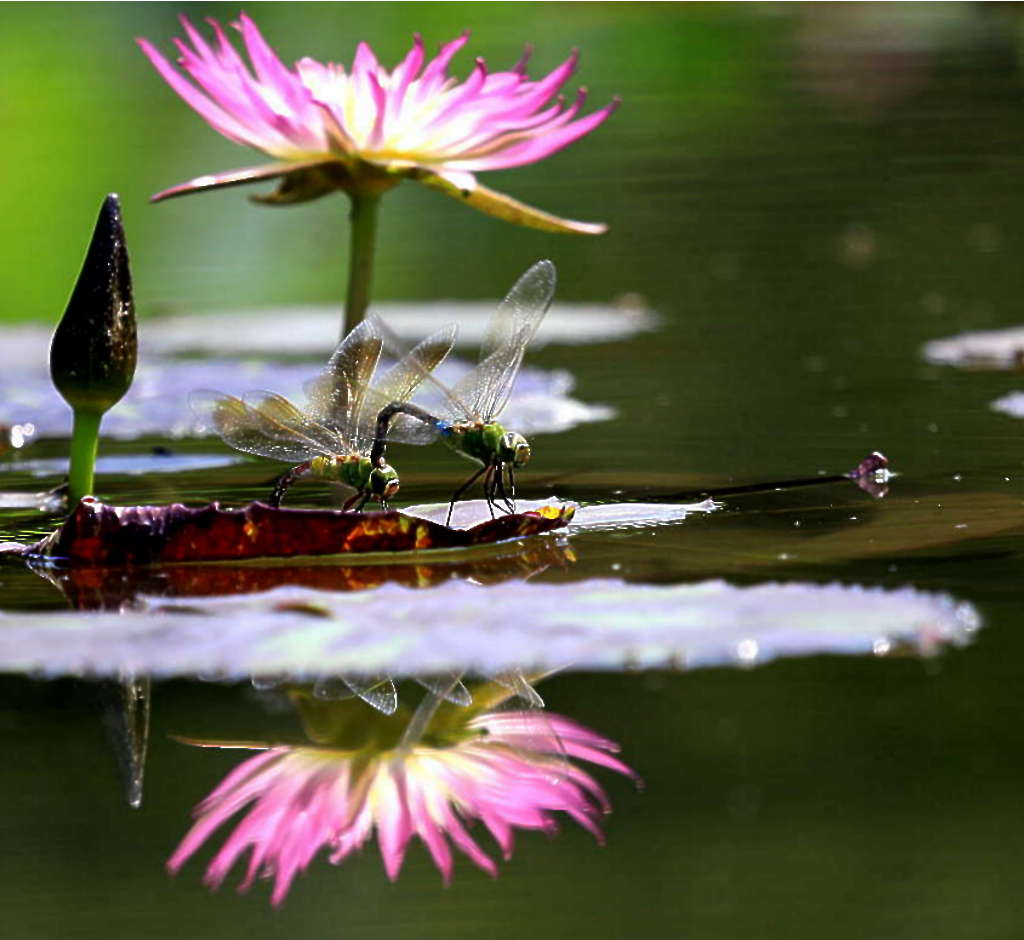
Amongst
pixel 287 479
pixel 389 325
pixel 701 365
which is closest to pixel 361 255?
pixel 287 479

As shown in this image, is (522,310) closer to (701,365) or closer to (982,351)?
(982,351)

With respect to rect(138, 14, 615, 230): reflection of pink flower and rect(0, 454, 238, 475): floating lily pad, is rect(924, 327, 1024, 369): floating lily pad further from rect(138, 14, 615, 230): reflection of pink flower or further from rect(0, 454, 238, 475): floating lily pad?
rect(0, 454, 238, 475): floating lily pad

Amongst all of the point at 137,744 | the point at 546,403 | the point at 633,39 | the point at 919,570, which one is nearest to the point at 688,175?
the point at 633,39

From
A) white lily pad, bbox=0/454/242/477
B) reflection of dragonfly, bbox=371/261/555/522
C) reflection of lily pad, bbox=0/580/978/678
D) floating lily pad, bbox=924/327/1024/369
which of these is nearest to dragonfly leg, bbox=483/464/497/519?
reflection of dragonfly, bbox=371/261/555/522

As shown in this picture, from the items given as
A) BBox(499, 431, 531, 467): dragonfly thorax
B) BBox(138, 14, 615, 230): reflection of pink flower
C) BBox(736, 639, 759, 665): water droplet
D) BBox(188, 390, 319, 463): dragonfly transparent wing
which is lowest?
BBox(736, 639, 759, 665): water droplet

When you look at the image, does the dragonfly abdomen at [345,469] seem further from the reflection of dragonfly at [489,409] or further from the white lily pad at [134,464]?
the white lily pad at [134,464]

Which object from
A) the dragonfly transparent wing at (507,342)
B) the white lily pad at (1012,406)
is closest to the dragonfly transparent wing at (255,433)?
the dragonfly transparent wing at (507,342)
